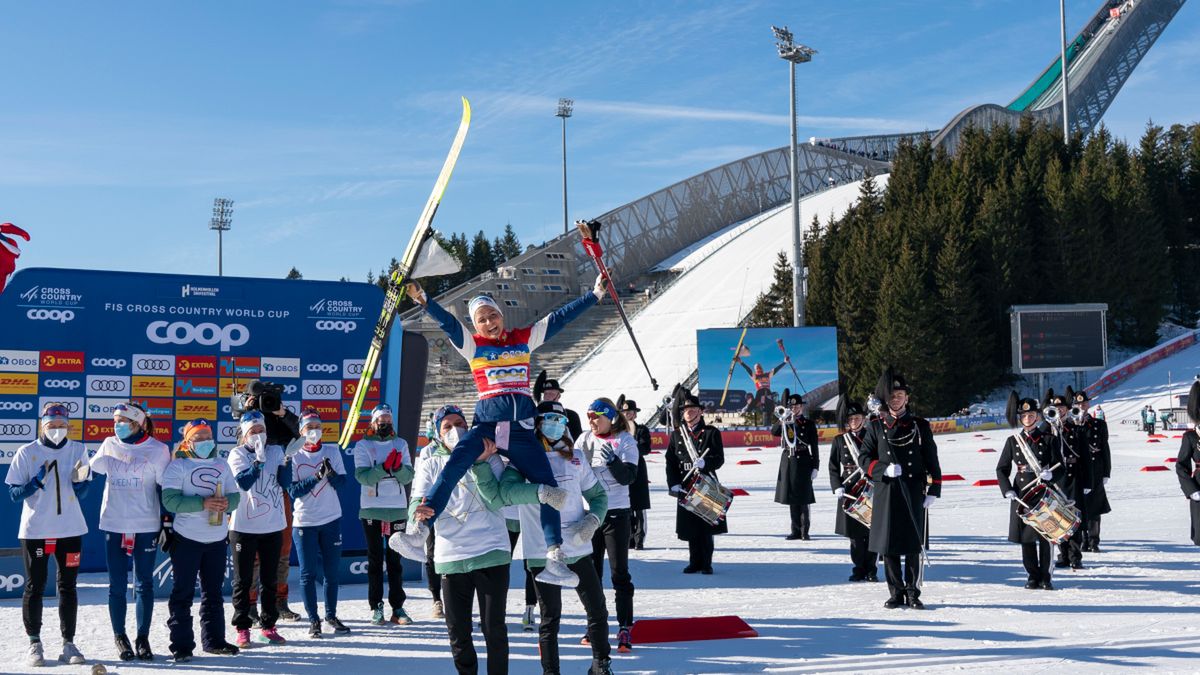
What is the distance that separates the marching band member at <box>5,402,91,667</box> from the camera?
310 inches

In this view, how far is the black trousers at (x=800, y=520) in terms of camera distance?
1452 cm

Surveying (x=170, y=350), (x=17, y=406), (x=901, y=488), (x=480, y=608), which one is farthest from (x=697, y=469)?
(x=17, y=406)

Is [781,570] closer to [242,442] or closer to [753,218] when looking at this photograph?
[242,442]

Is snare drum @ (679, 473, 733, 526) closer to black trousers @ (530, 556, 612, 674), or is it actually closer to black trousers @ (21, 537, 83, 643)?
black trousers @ (530, 556, 612, 674)

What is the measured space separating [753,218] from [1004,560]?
72560 mm

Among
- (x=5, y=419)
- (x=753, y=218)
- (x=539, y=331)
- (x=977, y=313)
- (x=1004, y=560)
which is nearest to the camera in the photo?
(x=539, y=331)

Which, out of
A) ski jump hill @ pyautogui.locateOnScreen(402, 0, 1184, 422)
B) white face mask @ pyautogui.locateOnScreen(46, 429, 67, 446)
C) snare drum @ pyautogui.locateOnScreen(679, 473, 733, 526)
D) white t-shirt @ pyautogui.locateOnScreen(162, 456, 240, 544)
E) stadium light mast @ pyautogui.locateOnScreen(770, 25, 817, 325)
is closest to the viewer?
white t-shirt @ pyautogui.locateOnScreen(162, 456, 240, 544)

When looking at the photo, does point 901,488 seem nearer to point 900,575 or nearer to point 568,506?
point 900,575

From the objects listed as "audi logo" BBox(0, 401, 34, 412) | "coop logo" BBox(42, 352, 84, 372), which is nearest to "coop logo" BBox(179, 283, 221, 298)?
"coop logo" BBox(42, 352, 84, 372)

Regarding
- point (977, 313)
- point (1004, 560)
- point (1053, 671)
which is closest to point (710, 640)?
point (1053, 671)

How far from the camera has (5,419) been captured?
37.6 feet

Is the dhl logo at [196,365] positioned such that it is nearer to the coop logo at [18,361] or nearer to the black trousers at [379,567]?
the coop logo at [18,361]

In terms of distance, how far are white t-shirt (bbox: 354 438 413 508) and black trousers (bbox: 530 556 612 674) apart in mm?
3129

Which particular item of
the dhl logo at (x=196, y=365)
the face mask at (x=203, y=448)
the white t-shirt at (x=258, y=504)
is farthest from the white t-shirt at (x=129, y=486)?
the dhl logo at (x=196, y=365)
